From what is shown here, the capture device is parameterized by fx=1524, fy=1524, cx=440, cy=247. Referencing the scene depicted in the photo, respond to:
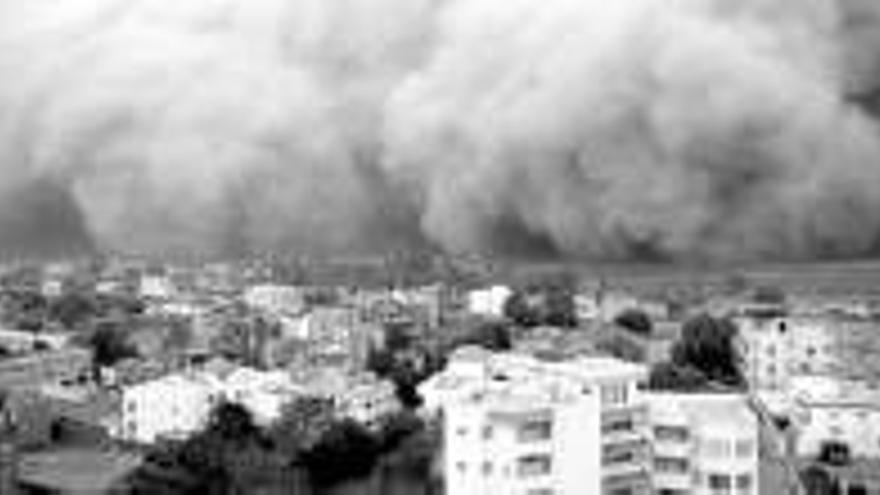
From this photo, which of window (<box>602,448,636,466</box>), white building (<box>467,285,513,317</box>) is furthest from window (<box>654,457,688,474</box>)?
white building (<box>467,285,513,317</box>)

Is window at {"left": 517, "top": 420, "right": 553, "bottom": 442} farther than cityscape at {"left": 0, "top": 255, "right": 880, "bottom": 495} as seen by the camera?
No

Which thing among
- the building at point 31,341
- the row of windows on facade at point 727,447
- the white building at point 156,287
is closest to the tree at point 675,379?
the row of windows on facade at point 727,447

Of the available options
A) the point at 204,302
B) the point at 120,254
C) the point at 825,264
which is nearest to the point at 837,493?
the point at 825,264

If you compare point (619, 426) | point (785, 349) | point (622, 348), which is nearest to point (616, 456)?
point (619, 426)

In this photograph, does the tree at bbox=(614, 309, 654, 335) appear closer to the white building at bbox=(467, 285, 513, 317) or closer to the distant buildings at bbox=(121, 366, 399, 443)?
the white building at bbox=(467, 285, 513, 317)

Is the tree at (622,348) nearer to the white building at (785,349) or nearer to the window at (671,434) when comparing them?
the white building at (785,349)

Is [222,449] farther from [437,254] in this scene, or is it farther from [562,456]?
[437,254]

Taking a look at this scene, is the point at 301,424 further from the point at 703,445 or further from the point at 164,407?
the point at 703,445

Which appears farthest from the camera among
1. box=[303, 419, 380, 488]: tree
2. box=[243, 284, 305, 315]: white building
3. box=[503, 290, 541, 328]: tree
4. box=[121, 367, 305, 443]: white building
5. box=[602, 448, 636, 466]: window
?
box=[243, 284, 305, 315]: white building
